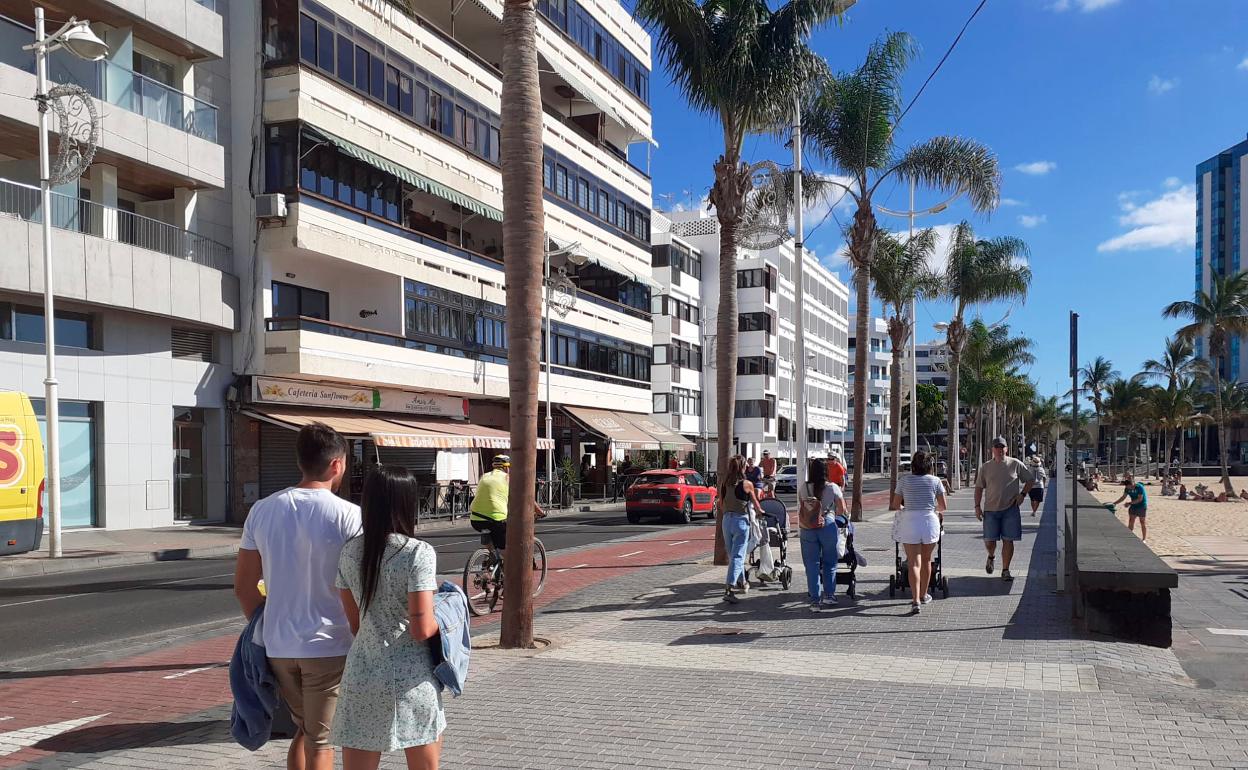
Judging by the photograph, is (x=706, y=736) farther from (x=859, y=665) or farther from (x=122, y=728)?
(x=122, y=728)

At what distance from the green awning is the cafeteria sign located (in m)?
6.02

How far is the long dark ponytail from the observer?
12.6ft

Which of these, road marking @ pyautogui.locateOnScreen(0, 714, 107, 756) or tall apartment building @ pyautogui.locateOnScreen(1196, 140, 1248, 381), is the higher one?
tall apartment building @ pyautogui.locateOnScreen(1196, 140, 1248, 381)

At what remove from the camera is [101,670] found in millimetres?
8602

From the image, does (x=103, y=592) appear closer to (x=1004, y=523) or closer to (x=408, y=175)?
(x=1004, y=523)

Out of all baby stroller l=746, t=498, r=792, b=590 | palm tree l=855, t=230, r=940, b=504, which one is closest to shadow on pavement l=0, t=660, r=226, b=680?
baby stroller l=746, t=498, r=792, b=590

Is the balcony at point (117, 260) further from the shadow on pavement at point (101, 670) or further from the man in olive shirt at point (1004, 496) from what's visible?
the man in olive shirt at point (1004, 496)

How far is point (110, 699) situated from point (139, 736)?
1393 millimetres

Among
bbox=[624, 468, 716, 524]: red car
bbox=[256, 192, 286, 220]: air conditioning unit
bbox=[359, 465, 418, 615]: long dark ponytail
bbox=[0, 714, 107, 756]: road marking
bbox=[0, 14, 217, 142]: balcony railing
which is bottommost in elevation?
bbox=[624, 468, 716, 524]: red car

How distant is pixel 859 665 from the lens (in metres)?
7.97

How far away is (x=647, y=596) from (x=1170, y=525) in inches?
877

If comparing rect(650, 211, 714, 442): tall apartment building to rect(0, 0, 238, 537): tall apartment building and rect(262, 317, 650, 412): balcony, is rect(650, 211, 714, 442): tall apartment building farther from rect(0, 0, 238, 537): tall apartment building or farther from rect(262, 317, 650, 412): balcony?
rect(0, 0, 238, 537): tall apartment building

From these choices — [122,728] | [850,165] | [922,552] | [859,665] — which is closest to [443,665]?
[122,728]

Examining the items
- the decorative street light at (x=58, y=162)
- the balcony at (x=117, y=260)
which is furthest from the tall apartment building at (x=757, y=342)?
the decorative street light at (x=58, y=162)
